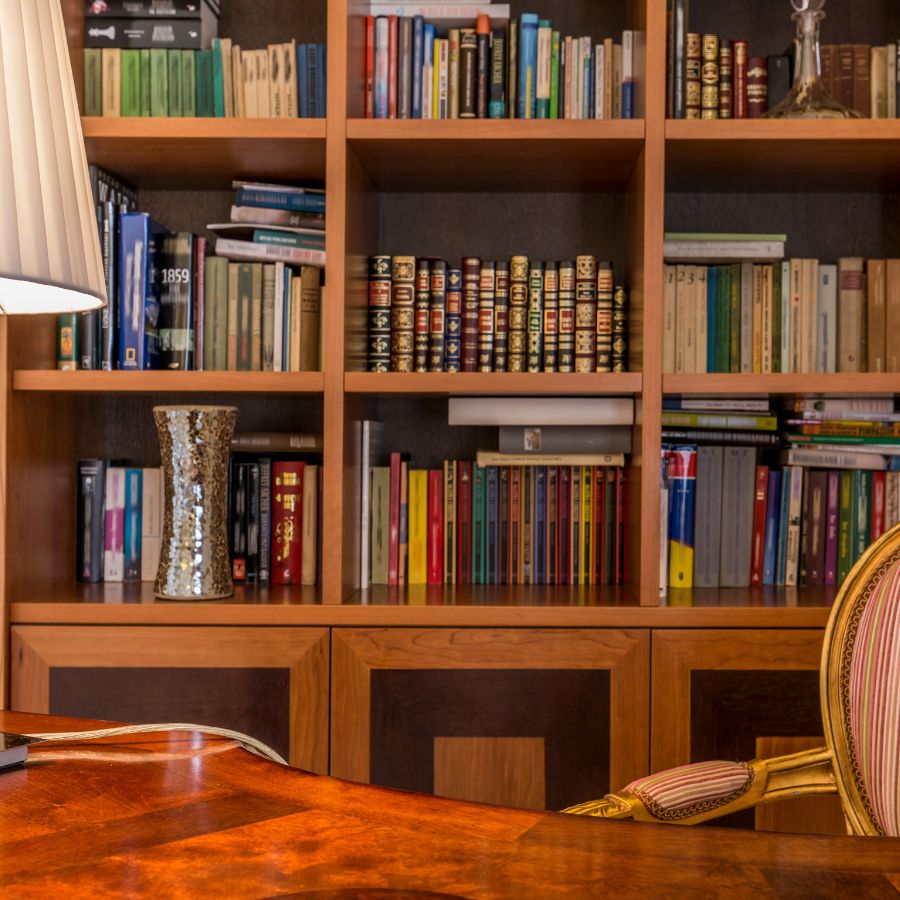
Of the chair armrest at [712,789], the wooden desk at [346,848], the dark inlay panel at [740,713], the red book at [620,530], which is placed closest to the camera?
the wooden desk at [346,848]

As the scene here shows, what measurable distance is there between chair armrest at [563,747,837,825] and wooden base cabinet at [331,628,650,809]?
1.58 ft

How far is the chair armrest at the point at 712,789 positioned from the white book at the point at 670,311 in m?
0.90

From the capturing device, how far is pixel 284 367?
1.94 m

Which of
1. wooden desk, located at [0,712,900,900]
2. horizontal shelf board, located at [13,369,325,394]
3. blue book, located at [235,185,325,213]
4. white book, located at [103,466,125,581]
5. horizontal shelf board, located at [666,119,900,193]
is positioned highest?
horizontal shelf board, located at [666,119,900,193]

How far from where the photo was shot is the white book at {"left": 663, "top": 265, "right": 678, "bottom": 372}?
6.51 ft

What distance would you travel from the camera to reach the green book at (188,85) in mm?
1946

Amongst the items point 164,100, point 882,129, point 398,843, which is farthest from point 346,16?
point 398,843

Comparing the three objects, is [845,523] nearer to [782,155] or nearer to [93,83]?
[782,155]

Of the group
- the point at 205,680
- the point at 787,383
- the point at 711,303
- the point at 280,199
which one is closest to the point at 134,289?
the point at 280,199

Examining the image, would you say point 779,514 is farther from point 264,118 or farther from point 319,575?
point 264,118

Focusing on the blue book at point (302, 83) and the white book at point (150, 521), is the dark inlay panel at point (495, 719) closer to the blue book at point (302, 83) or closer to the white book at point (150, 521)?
the white book at point (150, 521)

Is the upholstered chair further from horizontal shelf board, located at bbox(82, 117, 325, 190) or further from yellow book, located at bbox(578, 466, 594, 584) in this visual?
horizontal shelf board, located at bbox(82, 117, 325, 190)

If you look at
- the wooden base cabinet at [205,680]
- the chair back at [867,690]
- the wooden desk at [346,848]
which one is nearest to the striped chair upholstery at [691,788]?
the chair back at [867,690]

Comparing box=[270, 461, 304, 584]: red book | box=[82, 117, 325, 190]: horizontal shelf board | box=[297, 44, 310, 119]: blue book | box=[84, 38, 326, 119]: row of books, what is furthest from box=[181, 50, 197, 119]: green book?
box=[270, 461, 304, 584]: red book
